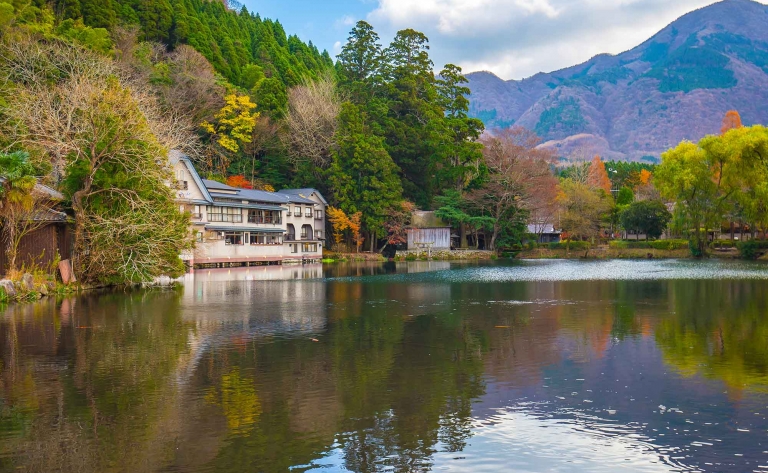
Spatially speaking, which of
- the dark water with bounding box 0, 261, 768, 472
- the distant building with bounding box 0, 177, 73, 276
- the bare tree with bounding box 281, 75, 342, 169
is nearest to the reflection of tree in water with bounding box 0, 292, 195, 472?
the dark water with bounding box 0, 261, 768, 472

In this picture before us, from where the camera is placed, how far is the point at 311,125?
66500 millimetres

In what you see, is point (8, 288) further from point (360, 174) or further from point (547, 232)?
point (547, 232)

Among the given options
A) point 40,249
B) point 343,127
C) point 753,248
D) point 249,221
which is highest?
point 343,127

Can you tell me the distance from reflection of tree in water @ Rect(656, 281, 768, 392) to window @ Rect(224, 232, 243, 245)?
119ft

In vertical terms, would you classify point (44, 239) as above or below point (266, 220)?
below

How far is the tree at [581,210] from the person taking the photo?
68438mm

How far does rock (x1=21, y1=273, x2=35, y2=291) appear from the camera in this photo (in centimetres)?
2438

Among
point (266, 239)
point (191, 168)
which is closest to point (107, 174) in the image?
point (191, 168)

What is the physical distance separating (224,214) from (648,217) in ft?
145

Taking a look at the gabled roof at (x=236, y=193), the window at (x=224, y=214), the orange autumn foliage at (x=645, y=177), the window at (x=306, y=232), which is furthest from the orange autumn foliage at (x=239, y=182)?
the orange autumn foliage at (x=645, y=177)

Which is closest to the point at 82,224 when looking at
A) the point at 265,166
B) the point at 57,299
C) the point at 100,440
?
the point at 57,299

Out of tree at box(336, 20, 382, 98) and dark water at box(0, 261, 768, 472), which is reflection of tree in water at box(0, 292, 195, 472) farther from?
tree at box(336, 20, 382, 98)

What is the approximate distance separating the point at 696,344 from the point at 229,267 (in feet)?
136

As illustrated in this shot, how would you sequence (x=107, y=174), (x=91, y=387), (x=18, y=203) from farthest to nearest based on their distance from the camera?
1. (x=107, y=174)
2. (x=18, y=203)
3. (x=91, y=387)
